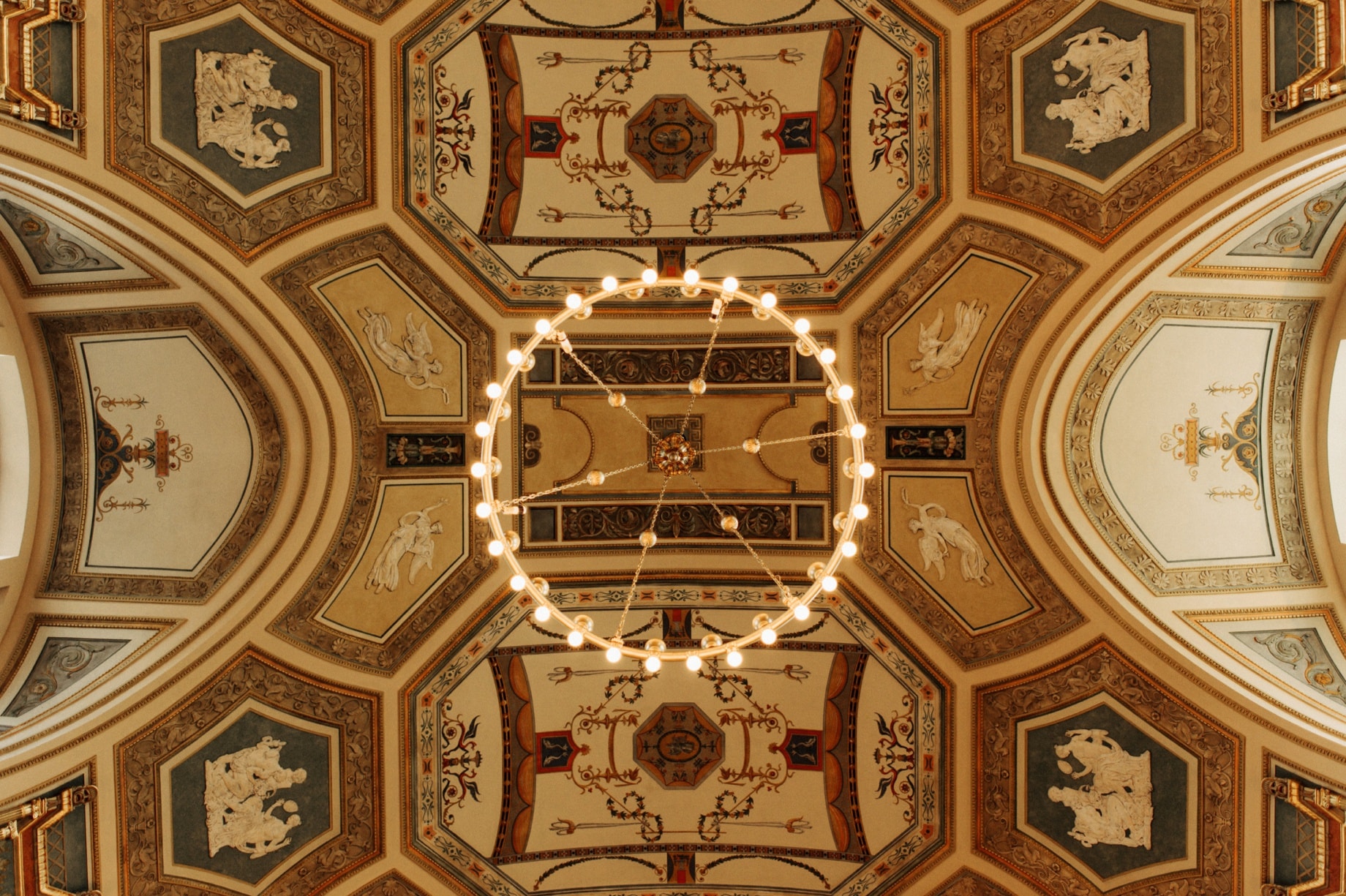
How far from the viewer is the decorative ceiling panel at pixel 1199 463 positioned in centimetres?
1001

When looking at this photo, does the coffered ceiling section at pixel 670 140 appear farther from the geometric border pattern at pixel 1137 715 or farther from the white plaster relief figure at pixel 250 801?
the white plaster relief figure at pixel 250 801

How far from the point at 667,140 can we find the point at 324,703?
705 centimetres

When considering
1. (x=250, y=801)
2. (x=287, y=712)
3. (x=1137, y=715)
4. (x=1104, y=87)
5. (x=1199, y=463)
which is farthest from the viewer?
(x=1199, y=463)

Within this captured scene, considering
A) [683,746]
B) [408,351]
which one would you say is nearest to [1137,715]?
A: [683,746]

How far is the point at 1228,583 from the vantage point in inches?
397

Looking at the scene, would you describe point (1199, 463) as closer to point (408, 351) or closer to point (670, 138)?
point (670, 138)

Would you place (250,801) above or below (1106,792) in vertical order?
below

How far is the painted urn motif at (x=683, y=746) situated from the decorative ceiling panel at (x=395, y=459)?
8.98ft

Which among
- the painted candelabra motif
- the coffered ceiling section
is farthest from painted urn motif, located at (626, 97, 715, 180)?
the painted candelabra motif

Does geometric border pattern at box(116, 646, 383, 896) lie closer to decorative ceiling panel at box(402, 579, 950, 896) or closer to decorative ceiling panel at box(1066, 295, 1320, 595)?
decorative ceiling panel at box(402, 579, 950, 896)

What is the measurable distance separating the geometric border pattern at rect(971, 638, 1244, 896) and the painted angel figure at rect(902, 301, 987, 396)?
127 inches

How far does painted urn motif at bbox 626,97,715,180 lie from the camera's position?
1005cm

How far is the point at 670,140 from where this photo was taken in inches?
399

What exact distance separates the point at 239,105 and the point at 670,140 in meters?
4.25
